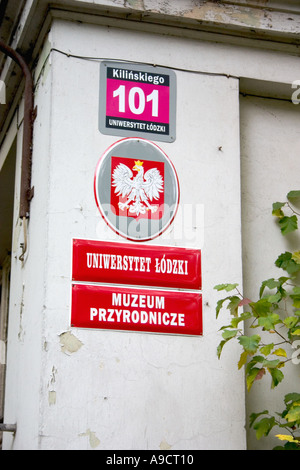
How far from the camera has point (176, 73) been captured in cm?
449

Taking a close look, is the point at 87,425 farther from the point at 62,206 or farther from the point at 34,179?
the point at 34,179

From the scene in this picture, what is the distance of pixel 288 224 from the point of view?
450cm

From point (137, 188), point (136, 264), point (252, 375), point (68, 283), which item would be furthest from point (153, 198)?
point (252, 375)

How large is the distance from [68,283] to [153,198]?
66 cm

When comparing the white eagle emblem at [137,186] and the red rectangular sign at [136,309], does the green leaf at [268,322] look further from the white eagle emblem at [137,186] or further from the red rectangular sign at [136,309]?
the white eagle emblem at [137,186]

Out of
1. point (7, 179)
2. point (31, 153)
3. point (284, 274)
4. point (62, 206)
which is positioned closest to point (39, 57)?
point (31, 153)

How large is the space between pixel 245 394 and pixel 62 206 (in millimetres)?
1364

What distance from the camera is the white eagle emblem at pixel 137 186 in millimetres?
4211

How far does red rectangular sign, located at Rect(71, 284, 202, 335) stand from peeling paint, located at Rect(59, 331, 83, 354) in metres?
0.06

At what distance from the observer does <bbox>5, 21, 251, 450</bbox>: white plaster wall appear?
3871 millimetres

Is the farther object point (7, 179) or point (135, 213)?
point (7, 179)

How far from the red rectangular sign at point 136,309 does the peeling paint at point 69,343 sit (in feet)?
0.19

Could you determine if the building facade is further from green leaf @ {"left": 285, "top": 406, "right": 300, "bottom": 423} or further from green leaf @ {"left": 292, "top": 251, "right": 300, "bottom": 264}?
green leaf @ {"left": 285, "top": 406, "right": 300, "bottom": 423}

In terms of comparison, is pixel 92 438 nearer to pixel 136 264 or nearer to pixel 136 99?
pixel 136 264
